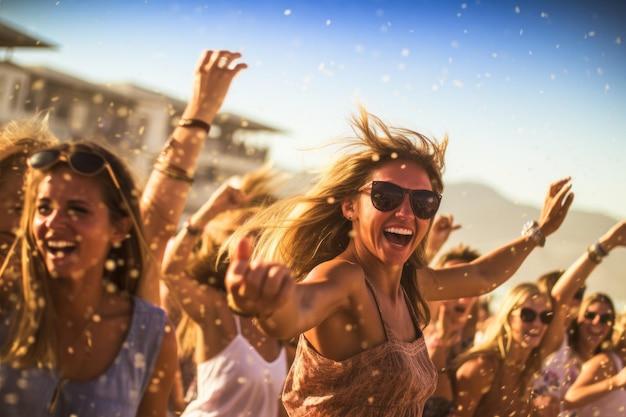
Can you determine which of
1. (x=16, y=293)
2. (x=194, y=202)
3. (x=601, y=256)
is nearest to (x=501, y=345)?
(x=601, y=256)

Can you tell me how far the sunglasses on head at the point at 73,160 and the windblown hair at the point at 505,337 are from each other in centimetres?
253

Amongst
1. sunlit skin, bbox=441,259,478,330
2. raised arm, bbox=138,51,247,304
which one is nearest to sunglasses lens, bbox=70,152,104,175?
raised arm, bbox=138,51,247,304

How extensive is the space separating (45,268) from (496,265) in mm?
1996

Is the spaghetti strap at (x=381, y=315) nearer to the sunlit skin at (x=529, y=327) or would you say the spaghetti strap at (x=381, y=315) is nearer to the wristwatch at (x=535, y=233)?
the wristwatch at (x=535, y=233)

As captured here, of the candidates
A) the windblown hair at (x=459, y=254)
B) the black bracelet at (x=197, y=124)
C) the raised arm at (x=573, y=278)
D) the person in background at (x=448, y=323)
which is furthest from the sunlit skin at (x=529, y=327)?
the black bracelet at (x=197, y=124)

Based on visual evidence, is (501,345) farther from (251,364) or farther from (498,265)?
(251,364)

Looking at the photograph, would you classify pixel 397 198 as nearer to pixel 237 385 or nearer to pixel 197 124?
pixel 197 124

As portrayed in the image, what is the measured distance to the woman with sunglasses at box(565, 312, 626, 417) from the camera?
512 cm

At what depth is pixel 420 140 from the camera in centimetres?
287

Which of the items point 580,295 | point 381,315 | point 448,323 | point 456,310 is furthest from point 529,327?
point 381,315

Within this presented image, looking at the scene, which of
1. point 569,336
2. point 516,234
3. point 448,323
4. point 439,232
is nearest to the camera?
point 439,232

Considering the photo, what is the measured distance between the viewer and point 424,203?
2611 millimetres

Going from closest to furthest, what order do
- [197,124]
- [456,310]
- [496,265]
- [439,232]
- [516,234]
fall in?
[197,124], [496,265], [439,232], [456,310], [516,234]

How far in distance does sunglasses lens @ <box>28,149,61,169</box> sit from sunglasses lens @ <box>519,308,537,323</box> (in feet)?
10.1
